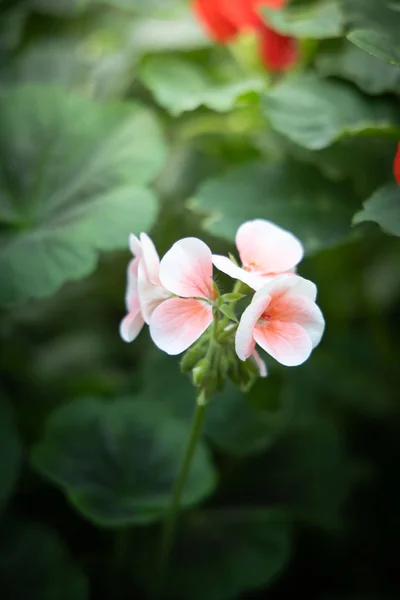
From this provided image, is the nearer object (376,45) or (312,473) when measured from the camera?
(376,45)

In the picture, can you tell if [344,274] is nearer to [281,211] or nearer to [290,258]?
[281,211]

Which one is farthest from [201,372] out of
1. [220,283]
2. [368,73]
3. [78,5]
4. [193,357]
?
[78,5]

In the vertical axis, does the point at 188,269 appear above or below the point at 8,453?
Result: above

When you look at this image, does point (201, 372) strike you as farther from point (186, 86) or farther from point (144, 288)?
point (186, 86)

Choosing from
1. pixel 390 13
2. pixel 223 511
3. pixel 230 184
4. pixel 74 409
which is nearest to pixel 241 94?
pixel 230 184

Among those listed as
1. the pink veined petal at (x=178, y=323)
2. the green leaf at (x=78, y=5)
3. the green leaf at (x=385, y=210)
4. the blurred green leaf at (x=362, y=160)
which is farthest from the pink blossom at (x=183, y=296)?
the green leaf at (x=78, y=5)

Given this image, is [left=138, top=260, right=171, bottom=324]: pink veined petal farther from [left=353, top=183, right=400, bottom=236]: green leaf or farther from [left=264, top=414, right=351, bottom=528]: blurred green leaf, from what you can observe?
[left=264, top=414, right=351, bottom=528]: blurred green leaf
